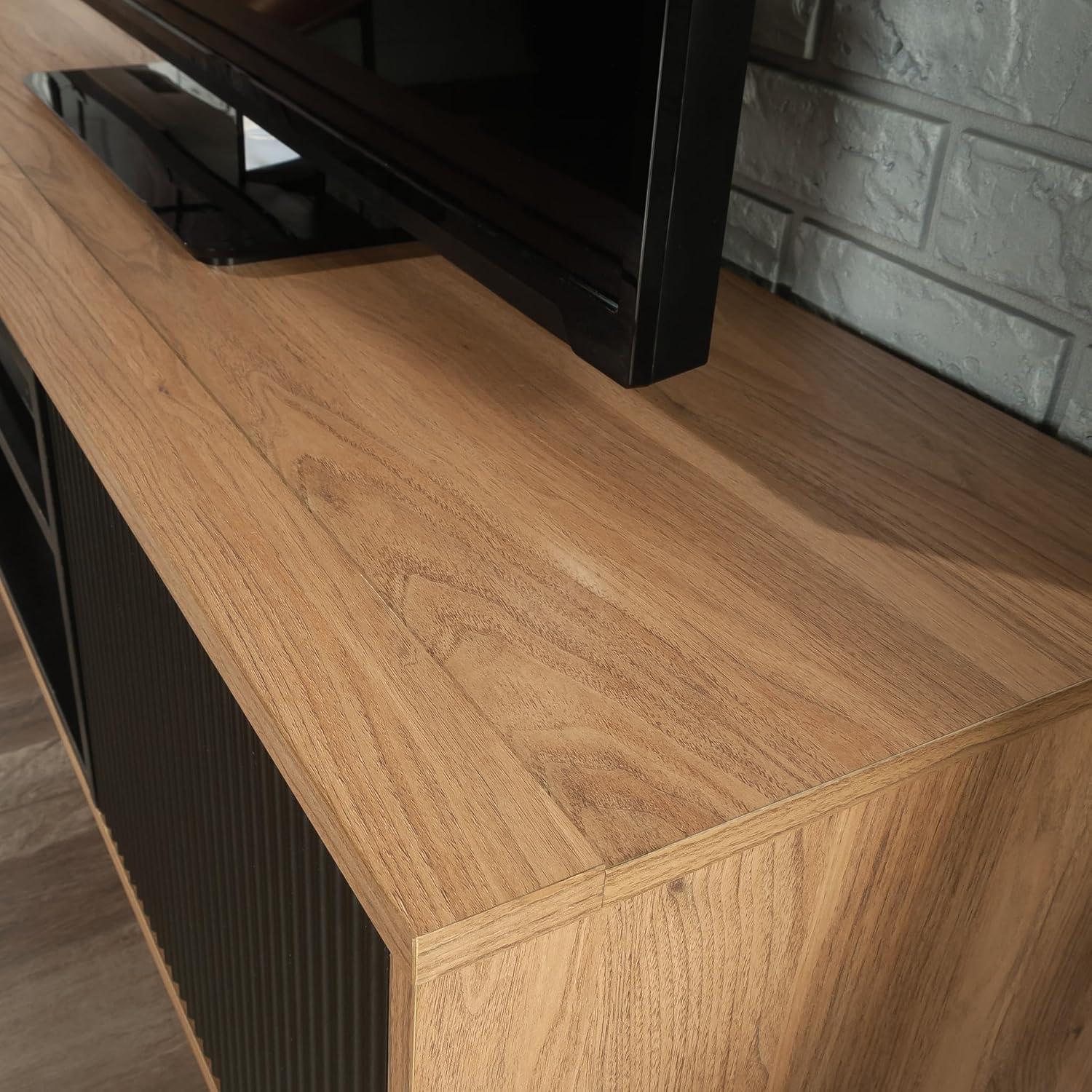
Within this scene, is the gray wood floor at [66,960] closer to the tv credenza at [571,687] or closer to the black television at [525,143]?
the tv credenza at [571,687]

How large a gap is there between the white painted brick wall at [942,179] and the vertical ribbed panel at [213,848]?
0.58 meters

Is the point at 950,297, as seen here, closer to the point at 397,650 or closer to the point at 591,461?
the point at 591,461

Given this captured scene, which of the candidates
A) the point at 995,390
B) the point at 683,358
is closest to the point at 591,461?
the point at 683,358

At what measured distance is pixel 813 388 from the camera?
0.87m

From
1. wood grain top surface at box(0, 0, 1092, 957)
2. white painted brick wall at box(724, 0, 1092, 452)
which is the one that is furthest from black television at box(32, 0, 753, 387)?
white painted brick wall at box(724, 0, 1092, 452)

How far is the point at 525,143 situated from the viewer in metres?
0.81

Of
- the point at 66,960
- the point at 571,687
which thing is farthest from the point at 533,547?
the point at 66,960

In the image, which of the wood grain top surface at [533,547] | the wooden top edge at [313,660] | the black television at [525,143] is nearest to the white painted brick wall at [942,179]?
the wood grain top surface at [533,547]

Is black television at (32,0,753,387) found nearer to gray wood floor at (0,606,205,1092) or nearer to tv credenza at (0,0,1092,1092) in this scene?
tv credenza at (0,0,1092,1092)

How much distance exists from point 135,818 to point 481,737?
0.62m

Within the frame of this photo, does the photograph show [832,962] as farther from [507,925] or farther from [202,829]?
[202,829]

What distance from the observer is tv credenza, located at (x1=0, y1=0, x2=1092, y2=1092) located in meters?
0.51

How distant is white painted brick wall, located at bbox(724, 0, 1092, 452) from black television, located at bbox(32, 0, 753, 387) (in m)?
0.23

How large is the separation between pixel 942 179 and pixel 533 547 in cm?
44
